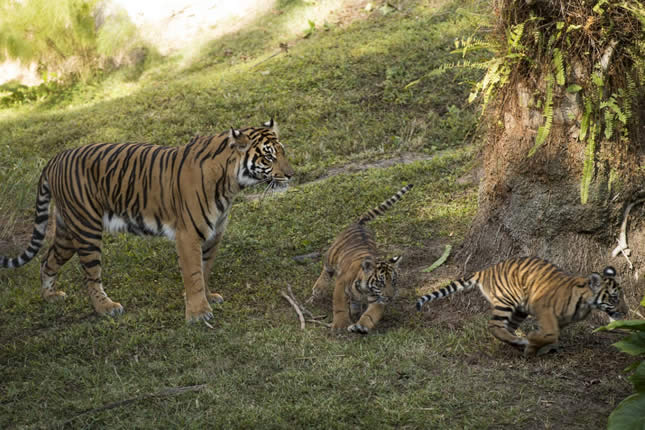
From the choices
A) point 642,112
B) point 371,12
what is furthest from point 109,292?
point 371,12

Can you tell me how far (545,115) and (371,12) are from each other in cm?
1036

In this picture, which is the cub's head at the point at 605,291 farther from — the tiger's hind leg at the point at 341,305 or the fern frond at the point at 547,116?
the tiger's hind leg at the point at 341,305

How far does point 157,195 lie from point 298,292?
5.35 ft

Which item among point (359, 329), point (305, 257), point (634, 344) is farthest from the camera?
point (305, 257)

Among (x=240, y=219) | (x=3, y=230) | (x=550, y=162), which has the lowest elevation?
(x=240, y=219)

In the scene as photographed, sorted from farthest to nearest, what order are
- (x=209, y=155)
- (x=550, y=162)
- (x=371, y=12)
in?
(x=371, y=12), (x=209, y=155), (x=550, y=162)

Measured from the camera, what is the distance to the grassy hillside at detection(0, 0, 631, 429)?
466cm

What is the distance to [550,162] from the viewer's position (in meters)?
5.62

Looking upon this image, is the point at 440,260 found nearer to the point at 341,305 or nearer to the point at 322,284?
the point at 322,284

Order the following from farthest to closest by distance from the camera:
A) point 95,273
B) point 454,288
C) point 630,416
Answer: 1. point 95,273
2. point 454,288
3. point 630,416

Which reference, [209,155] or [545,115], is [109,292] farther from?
[545,115]

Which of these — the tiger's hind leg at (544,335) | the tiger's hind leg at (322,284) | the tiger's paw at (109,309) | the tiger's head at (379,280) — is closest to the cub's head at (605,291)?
the tiger's hind leg at (544,335)

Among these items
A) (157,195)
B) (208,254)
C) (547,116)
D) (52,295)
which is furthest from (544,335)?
(52,295)

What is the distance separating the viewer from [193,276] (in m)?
6.39
